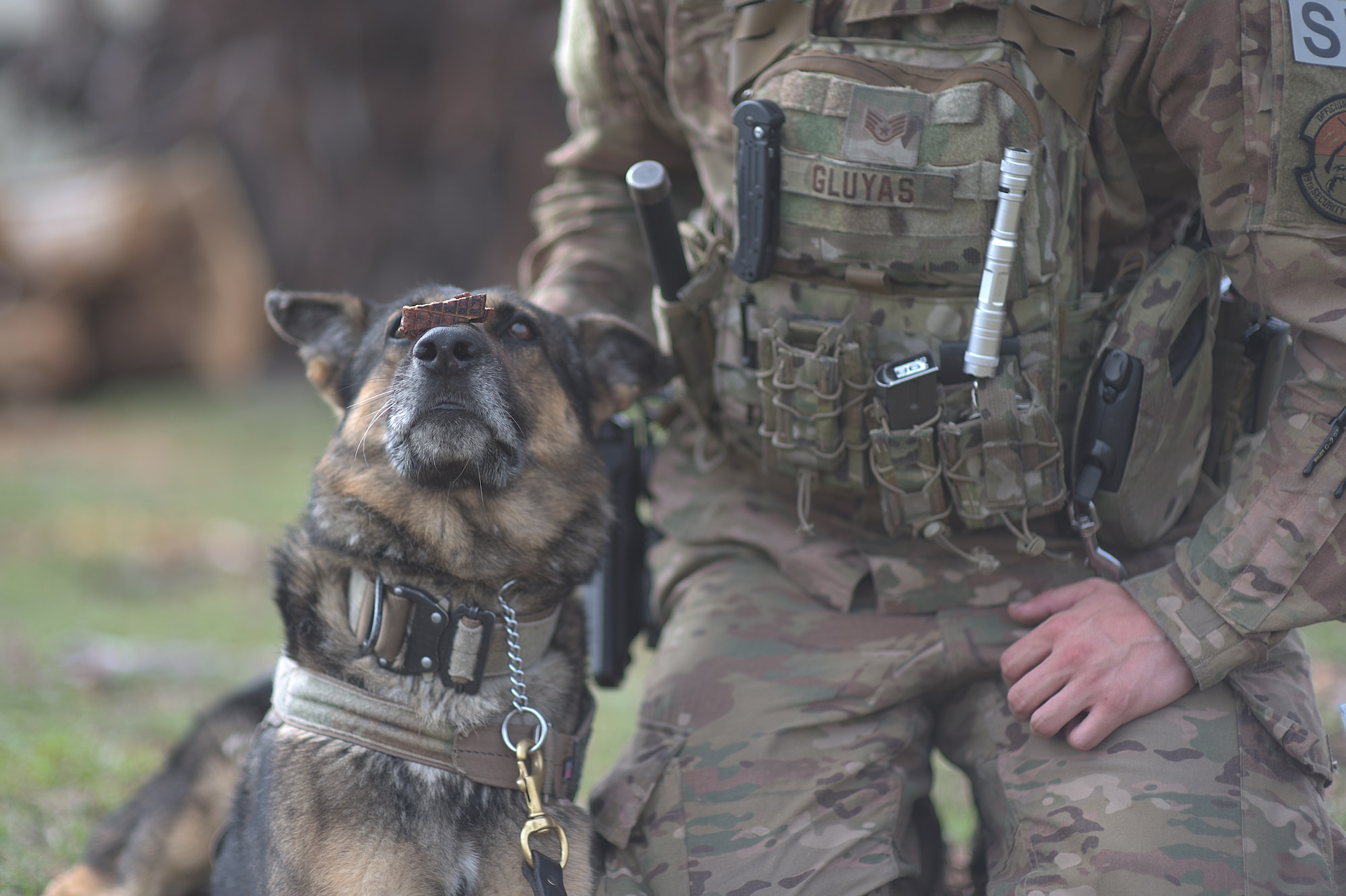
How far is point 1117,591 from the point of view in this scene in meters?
2.37

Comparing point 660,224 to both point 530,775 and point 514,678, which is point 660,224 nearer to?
point 514,678

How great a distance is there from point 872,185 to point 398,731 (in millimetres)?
1508

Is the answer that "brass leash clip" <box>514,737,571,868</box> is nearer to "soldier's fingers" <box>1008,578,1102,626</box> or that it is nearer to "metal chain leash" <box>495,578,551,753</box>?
"metal chain leash" <box>495,578,551,753</box>

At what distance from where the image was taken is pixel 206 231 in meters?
12.0

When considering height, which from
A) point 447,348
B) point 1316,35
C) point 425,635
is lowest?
point 425,635

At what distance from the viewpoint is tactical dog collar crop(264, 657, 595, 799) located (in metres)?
2.18

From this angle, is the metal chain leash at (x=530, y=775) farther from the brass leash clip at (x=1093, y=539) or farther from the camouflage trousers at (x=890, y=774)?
the brass leash clip at (x=1093, y=539)

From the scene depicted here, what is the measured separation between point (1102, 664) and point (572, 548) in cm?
117

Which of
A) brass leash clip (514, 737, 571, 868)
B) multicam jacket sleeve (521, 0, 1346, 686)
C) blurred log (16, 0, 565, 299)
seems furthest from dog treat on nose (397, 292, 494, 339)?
blurred log (16, 0, 565, 299)

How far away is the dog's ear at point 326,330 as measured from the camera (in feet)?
8.57

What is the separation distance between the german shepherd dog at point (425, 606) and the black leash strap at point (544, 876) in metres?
0.06

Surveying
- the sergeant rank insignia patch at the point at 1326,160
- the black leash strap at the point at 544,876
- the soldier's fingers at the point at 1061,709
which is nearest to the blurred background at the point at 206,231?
the black leash strap at the point at 544,876

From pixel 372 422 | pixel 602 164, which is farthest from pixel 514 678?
pixel 602 164

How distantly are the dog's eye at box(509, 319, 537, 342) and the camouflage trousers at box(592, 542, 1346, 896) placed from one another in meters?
0.80
